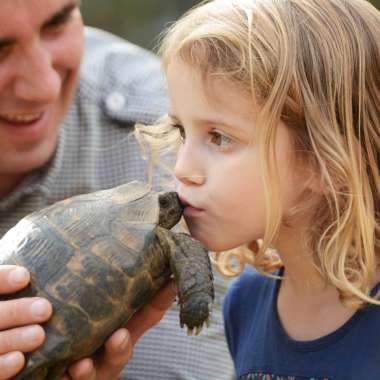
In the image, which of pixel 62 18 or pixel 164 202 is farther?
pixel 62 18

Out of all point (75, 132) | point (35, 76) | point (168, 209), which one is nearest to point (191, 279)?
point (168, 209)

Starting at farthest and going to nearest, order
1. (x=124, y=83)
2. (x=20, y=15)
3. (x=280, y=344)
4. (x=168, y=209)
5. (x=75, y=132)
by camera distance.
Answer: (x=124, y=83), (x=75, y=132), (x=20, y=15), (x=280, y=344), (x=168, y=209)

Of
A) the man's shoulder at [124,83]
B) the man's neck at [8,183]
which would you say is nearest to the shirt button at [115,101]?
the man's shoulder at [124,83]

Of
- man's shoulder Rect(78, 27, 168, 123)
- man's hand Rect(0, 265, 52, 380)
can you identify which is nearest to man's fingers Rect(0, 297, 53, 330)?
man's hand Rect(0, 265, 52, 380)

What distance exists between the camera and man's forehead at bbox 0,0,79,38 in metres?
2.67

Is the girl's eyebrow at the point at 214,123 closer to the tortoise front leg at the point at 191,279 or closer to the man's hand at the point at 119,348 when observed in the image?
the tortoise front leg at the point at 191,279

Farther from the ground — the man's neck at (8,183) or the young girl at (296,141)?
the young girl at (296,141)

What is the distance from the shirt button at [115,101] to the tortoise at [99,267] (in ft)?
4.37

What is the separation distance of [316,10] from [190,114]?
Answer: 1.23ft

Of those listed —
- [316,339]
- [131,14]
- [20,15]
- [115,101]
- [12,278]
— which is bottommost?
[131,14]

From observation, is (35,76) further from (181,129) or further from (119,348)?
(119,348)

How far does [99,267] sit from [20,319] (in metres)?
0.21

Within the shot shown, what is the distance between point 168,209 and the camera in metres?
2.03

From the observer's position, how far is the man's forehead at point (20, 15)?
8.75 feet
